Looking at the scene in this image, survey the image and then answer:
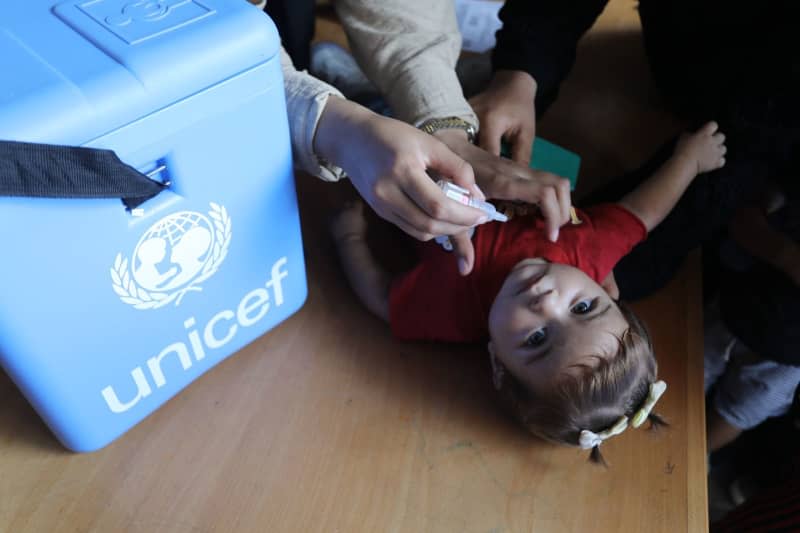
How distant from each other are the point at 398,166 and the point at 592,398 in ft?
0.97

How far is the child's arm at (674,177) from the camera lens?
752 millimetres

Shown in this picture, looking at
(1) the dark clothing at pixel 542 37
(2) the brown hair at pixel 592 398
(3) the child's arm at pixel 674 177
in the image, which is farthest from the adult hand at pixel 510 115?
(2) the brown hair at pixel 592 398

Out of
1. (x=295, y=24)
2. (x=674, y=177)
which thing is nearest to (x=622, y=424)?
(x=674, y=177)

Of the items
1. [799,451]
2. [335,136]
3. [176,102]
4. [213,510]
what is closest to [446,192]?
[335,136]

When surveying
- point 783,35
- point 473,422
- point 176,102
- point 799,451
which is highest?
point 176,102

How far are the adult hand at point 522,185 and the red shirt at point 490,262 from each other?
0.29 ft

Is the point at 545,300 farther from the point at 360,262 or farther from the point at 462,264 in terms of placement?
the point at 360,262

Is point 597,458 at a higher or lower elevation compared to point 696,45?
lower

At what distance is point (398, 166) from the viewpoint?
512 millimetres

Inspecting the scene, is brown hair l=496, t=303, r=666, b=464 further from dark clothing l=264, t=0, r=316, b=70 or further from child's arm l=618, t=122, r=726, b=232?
dark clothing l=264, t=0, r=316, b=70

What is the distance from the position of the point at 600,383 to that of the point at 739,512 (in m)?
0.37

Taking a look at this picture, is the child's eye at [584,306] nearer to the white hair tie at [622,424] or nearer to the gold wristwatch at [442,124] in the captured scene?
the white hair tie at [622,424]

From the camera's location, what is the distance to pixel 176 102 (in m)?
0.42

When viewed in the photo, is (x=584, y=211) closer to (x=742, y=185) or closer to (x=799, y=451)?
(x=742, y=185)
